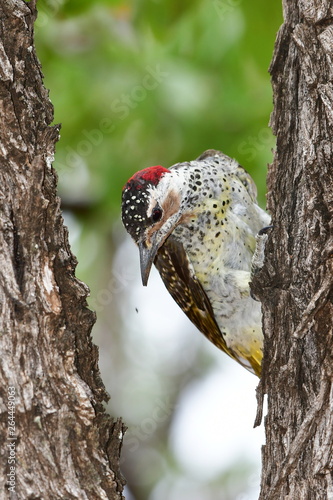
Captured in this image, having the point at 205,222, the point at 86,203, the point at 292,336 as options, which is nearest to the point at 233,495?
the point at 86,203

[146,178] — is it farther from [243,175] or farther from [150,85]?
[150,85]

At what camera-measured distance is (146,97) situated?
496 cm

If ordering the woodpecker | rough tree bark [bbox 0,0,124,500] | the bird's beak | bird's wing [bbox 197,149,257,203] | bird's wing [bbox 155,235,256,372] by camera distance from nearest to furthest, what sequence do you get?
rough tree bark [bbox 0,0,124,500]
the bird's beak
the woodpecker
bird's wing [bbox 155,235,256,372]
bird's wing [bbox 197,149,257,203]

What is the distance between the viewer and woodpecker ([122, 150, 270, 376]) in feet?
13.6

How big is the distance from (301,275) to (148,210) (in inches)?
66.9

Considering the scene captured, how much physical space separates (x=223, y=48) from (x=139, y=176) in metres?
1.29

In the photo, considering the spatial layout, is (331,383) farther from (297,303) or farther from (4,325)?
(4,325)

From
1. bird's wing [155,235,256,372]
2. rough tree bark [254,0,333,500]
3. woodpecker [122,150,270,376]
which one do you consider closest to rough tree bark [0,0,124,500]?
rough tree bark [254,0,333,500]

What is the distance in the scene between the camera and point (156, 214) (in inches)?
160

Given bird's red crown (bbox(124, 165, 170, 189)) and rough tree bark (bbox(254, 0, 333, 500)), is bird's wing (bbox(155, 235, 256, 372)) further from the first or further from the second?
rough tree bark (bbox(254, 0, 333, 500))

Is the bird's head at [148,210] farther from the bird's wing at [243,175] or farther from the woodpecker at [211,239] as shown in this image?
the bird's wing at [243,175]

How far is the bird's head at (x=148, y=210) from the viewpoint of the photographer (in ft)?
13.1

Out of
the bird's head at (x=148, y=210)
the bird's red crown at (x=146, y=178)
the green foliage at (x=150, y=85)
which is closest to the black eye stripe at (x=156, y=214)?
the bird's head at (x=148, y=210)

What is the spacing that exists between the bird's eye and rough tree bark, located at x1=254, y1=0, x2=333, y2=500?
1440 millimetres
